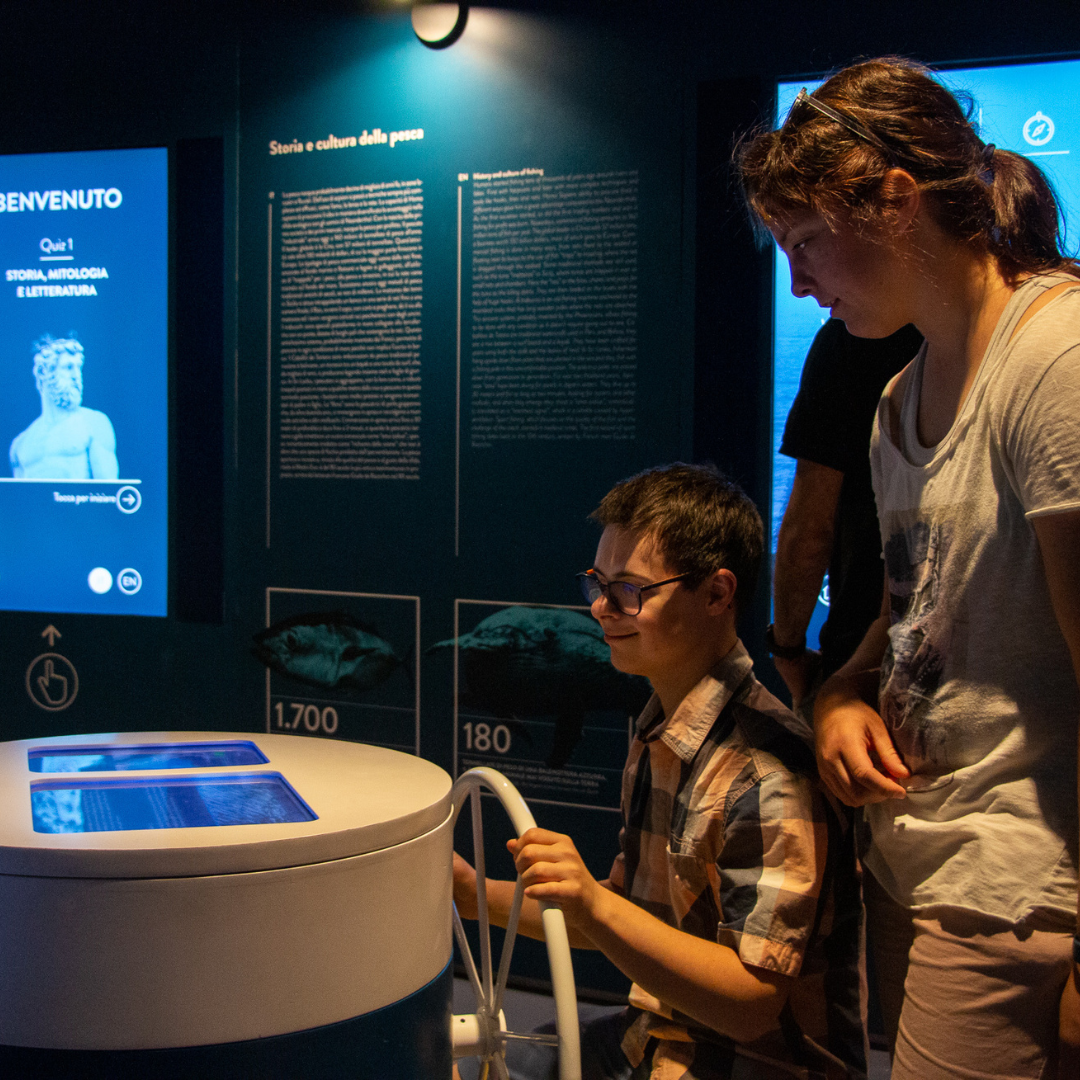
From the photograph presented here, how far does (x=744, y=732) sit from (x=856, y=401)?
25.5 inches

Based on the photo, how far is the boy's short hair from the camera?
168 cm

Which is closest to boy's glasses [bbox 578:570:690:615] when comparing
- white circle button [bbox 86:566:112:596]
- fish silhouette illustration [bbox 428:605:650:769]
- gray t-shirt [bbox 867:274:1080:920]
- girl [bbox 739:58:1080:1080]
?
girl [bbox 739:58:1080:1080]

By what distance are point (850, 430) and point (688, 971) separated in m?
0.93

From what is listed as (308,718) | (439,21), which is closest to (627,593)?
(308,718)

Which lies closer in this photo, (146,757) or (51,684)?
(146,757)

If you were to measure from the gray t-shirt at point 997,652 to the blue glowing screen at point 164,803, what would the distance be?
730 mm

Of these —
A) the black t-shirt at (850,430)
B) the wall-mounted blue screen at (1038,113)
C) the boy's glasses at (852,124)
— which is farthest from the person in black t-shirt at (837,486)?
the wall-mounted blue screen at (1038,113)

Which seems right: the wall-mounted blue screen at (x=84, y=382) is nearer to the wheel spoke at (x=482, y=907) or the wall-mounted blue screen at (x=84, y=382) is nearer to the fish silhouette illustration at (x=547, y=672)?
the fish silhouette illustration at (x=547, y=672)

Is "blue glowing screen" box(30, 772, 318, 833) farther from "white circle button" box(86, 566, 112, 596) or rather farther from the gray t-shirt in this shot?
"white circle button" box(86, 566, 112, 596)

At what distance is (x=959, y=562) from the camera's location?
4.06 feet

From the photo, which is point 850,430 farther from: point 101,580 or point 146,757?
point 101,580

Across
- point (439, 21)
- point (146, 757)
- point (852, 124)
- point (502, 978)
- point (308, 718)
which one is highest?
point (439, 21)

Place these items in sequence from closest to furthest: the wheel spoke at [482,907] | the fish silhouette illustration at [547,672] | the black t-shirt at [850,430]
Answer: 1. the wheel spoke at [482,907]
2. the black t-shirt at [850,430]
3. the fish silhouette illustration at [547,672]

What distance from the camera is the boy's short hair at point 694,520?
1.68m
